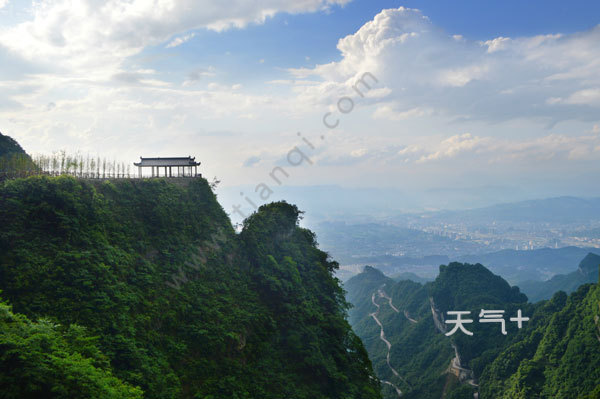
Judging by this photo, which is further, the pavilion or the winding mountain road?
the winding mountain road

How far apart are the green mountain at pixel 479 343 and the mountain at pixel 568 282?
1689 inches

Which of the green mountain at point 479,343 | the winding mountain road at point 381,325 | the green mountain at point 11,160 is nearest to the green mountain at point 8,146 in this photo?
the green mountain at point 11,160

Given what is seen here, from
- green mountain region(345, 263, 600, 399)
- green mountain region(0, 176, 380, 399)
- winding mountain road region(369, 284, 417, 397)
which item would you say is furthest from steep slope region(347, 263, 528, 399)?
green mountain region(0, 176, 380, 399)

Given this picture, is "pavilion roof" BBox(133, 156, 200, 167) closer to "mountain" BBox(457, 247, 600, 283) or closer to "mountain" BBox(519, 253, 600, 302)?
"mountain" BBox(519, 253, 600, 302)

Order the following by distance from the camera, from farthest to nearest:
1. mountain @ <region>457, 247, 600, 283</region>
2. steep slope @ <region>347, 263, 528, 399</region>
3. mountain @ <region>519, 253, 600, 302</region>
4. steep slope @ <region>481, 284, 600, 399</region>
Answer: mountain @ <region>457, 247, 600, 283</region>
mountain @ <region>519, 253, 600, 302</region>
steep slope @ <region>347, 263, 528, 399</region>
steep slope @ <region>481, 284, 600, 399</region>

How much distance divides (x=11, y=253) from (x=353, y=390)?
19.9 m

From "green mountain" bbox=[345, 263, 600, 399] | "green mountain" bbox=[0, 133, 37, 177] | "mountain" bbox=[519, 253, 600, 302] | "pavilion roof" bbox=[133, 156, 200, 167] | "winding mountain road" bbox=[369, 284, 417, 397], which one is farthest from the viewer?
"mountain" bbox=[519, 253, 600, 302]

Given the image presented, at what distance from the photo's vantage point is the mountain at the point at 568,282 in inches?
3686

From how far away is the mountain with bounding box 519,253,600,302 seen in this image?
93625 millimetres

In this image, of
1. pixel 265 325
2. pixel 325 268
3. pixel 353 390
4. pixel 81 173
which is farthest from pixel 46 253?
pixel 325 268

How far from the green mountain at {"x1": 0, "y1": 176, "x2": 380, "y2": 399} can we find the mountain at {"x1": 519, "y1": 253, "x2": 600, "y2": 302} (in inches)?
3697

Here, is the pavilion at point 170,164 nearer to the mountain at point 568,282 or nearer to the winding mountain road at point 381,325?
the winding mountain road at point 381,325

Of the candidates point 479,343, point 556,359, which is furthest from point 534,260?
point 556,359

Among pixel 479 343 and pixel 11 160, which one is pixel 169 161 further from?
pixel 479 343
